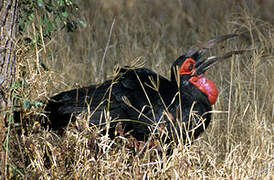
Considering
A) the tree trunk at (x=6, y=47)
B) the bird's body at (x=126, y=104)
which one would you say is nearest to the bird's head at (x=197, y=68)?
the bird's body at (x=126, y=104)

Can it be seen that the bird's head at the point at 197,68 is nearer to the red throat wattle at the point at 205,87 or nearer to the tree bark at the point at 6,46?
the red throat wattle at the point at 205,87

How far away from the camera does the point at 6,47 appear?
2879 millimetres

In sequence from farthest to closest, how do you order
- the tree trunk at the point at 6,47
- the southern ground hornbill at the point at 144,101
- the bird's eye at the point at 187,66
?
the bird's eye at the point at 187,66 < the southern ground hornbill at the point at 144,101 < the tree trunk at the point at 6,47

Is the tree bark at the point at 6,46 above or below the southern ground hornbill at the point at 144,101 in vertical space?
above

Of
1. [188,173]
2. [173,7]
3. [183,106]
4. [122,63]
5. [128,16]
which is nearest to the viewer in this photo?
[188,173]

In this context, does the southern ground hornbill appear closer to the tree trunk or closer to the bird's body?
the bird's body

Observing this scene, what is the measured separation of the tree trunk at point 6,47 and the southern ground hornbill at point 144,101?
66cm

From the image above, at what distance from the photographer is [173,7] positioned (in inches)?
337

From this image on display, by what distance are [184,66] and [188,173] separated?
1310 millimetres

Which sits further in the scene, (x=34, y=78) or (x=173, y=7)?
(x=173, y=7)

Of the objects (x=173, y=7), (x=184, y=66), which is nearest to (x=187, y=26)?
(x=173, y=7)

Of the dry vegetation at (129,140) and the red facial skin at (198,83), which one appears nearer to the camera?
the dry vegetation at (129,140)

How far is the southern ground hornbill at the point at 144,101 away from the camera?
360cm

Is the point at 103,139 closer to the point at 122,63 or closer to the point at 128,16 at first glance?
the point at 122,63
